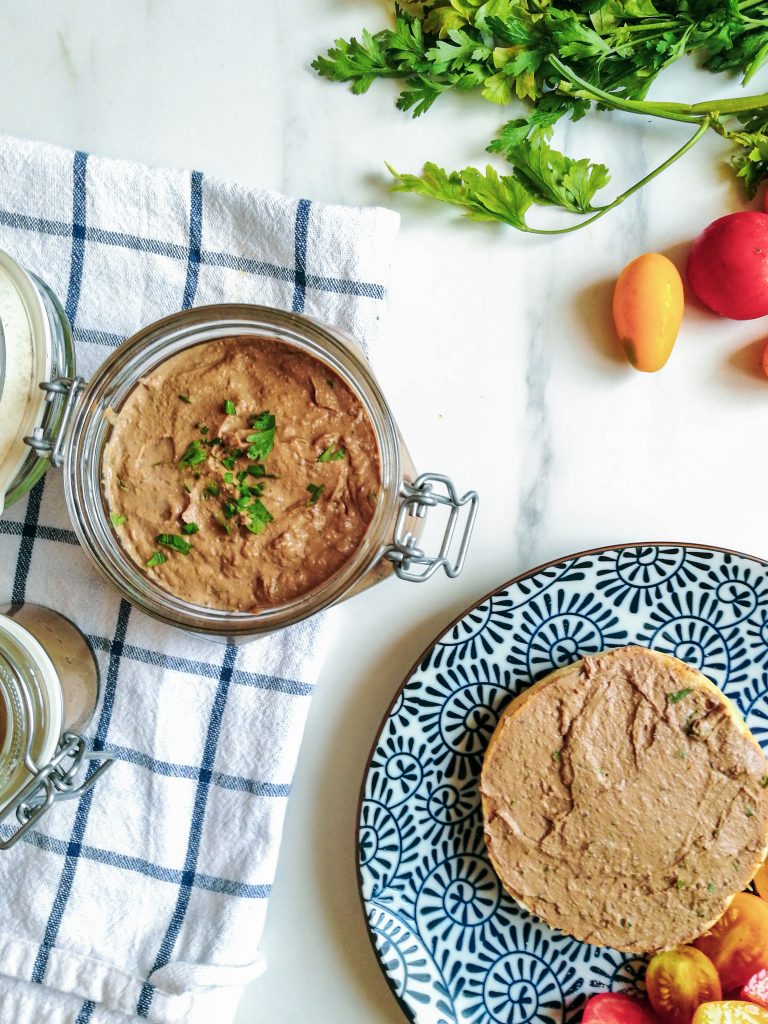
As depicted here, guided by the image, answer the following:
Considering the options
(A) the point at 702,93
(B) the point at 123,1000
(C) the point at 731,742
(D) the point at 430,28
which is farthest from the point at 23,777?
(A) the point at 702,93

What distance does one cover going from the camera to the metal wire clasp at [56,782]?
1278 millimetres

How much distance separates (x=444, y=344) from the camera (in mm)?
1433

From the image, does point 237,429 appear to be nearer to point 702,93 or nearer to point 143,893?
point 143,893

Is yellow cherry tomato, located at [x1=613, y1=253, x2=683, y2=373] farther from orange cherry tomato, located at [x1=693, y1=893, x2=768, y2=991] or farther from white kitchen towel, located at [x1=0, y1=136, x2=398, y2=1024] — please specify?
orange cherry tomato, located at [x1=693, y1=893, x2=768, y2=991]

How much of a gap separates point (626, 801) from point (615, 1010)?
1.02 ft

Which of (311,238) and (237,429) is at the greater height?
(311,238)

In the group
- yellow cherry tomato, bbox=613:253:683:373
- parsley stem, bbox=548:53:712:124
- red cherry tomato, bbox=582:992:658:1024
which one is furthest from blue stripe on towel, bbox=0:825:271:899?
parsley stem, bbox=548:53:712:124

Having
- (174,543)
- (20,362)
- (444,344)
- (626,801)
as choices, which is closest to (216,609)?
(174,543)

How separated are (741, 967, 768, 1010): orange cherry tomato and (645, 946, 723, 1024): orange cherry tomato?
0.13ft

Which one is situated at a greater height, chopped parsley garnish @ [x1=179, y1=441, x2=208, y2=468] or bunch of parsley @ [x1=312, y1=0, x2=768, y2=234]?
bunch of parsley @ [x1=312, y1=0, x2=768, y2=234]

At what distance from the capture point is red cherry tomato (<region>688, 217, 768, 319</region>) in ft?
4.35

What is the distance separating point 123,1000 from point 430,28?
1494mm

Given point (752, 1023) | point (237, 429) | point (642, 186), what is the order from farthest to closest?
point (642, 186), point (752, 1023), point (237, 429)

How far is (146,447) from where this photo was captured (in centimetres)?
124
